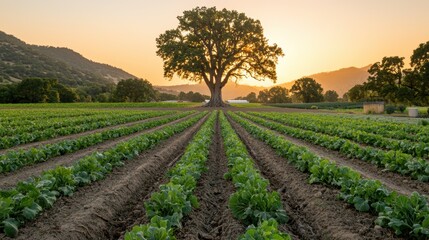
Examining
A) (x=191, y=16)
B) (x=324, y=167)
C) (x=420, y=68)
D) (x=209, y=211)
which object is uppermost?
(x=191, y=16)

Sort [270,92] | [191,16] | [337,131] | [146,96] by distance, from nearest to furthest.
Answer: [337,131] < [191,16] < [146,96] < [270,92]

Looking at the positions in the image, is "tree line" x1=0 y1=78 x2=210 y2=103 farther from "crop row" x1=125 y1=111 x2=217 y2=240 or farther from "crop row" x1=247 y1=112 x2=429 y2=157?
"crop row" x1=125 y1=111 x2=217 y2=240

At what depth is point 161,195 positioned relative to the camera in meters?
5.98

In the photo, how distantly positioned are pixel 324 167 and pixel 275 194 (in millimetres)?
2775

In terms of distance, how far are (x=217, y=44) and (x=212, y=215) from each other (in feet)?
204

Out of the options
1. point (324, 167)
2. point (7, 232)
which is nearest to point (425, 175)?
point (324, 167)

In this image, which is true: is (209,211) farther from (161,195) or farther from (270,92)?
(270,92)

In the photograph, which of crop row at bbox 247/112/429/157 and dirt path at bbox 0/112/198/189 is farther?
crop row at bbox 247/112/429/157

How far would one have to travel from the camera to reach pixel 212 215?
6.81 m

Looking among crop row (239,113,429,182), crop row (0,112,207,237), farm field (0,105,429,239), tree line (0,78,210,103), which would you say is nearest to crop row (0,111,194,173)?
farm field (0,105,429,239)

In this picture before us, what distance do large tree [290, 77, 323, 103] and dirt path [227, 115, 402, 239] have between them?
112567mm

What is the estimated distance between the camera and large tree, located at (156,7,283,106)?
64125mm

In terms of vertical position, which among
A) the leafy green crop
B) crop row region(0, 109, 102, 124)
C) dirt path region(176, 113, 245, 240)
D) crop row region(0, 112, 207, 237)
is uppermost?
the leafy green crop

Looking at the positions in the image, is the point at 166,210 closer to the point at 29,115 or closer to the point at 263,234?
the point at 263,234
